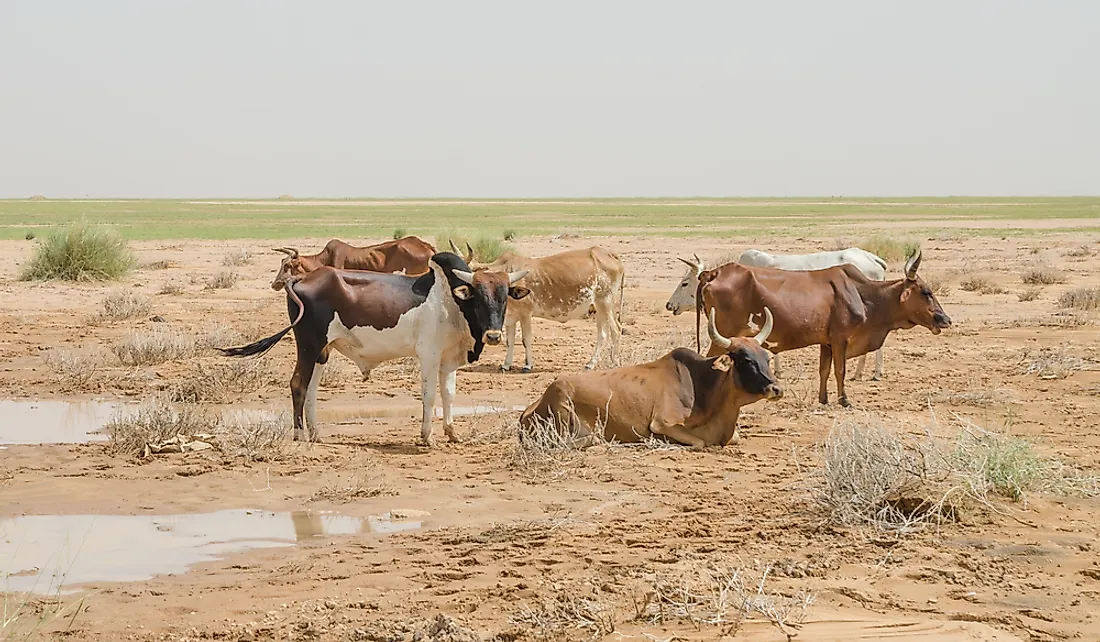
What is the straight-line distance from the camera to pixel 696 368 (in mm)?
10609

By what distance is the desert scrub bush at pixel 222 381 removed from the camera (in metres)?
13.4

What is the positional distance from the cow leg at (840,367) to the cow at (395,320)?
3.76 meters

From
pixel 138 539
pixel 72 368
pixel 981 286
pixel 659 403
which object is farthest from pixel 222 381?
pixel 981 286

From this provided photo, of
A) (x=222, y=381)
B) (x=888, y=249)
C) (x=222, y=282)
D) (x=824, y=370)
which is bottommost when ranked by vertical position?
(x=222, y=282)

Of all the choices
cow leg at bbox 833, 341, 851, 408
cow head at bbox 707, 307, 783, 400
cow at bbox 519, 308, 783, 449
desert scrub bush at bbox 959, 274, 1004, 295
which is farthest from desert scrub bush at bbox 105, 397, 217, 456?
desert scrub bush at bbox 959, 274, 1004, 295

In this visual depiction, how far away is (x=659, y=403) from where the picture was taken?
411 inches

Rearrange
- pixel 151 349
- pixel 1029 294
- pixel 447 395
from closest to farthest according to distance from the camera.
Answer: pixel 447 395
pixel 151 349
pixel 1029 294

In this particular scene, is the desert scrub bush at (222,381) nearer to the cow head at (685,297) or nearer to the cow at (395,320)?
the cow at (395,320)

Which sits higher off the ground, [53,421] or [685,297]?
→ [685,297]

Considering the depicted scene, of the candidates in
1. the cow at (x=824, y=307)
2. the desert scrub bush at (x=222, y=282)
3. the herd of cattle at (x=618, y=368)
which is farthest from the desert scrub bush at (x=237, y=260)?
the herd of cattle at (x=618, y=368)

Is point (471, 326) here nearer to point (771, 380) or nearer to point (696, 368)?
point (696, 368)

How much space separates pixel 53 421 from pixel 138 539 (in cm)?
490

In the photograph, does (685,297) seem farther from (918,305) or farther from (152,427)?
(152,427)

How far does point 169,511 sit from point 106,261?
66.8ft
